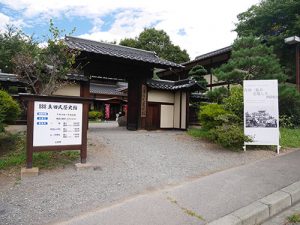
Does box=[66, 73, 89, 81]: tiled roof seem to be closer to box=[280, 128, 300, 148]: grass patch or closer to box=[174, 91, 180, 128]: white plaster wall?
box=[174, 91, 180, 128]: white plaster wall

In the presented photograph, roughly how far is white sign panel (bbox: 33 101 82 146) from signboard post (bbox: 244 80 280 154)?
5.54 metres

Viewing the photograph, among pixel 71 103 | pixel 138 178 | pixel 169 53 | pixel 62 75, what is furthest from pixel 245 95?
pixel 169 53

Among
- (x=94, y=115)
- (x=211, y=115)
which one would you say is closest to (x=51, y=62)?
(x=211, y=115)

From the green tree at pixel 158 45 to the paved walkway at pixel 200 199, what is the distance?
1247 inches

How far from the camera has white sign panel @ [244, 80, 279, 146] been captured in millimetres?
8755

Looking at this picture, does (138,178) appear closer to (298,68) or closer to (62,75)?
(62,75)

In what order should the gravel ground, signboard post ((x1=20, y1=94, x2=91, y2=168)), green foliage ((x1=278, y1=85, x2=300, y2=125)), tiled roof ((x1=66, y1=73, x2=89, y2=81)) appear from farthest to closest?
tiled roof ((x1=66, y1=73, x2=89, y2=81)), green foliage ((x1=278, y1=85, x2=300, y2=125)), signboard post ((x1=20, y1=94, x2=91, y2=168)), the gravel ground

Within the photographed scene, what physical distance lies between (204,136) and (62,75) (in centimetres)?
673

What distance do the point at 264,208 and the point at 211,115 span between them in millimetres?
6180

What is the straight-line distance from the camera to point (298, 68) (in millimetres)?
15242

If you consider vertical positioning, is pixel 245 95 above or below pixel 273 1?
below

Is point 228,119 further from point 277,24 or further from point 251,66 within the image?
point 277,24

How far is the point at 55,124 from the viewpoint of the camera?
6312 mm

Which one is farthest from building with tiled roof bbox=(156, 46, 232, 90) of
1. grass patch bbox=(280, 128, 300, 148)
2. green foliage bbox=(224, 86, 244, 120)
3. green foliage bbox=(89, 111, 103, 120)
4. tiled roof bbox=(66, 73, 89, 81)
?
green foliage bbox=(89, 111, 103, 120)
